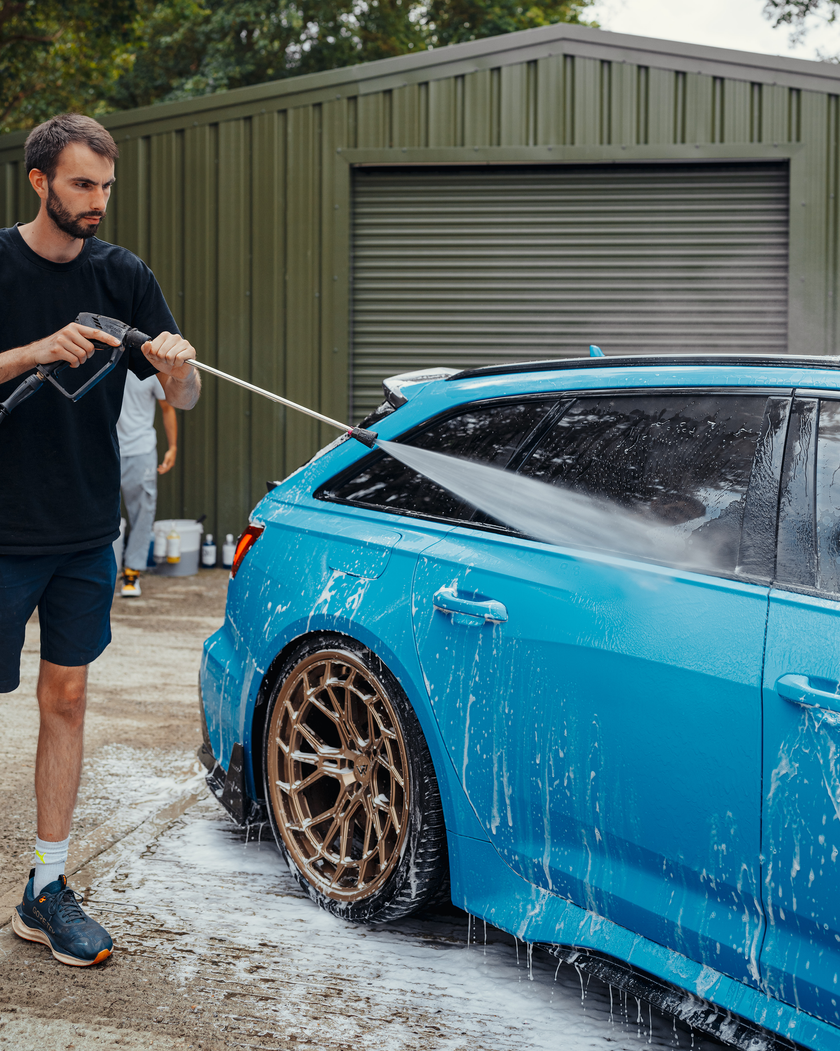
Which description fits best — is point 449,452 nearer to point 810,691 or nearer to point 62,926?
point 810,691

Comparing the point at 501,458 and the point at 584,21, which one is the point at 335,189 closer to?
the point at 501,458

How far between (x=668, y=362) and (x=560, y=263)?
7743mm

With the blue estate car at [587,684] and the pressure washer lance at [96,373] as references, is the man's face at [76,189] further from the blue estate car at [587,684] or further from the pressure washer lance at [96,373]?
the blue estate car at [587,684]

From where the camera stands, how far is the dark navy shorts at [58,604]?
9.36ft

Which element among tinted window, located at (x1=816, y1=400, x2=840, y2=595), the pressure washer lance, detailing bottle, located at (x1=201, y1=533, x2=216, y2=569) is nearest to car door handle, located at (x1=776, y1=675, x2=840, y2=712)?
tinted window, located at (x1=816, y1=400, x2=840, y2=595)

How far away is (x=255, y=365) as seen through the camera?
10297 millimetres

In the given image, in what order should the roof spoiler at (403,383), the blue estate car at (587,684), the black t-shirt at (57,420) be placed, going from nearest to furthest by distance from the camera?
the blue estate car at (587,684), the black t-shirt at (57,420), the roof spoiler at (403,383)

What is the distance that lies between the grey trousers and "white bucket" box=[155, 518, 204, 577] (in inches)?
43.4

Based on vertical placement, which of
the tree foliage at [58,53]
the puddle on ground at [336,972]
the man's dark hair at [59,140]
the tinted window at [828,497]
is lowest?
the puddle on ground at [336,972]

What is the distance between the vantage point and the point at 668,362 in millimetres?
2551

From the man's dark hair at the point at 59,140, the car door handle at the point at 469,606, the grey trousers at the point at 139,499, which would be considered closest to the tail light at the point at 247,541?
the car door handle at the point at 469,606

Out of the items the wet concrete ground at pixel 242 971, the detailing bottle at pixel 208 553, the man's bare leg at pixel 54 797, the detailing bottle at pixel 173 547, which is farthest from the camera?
the detailing bottle at pixel 208 553

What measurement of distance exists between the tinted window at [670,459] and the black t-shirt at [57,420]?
1213 mm

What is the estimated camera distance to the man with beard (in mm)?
2695
